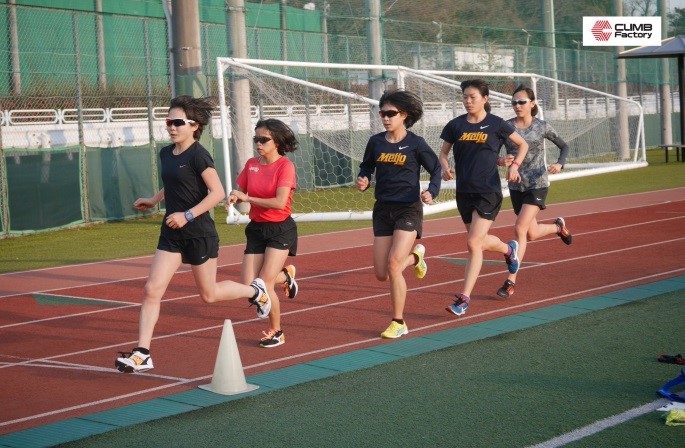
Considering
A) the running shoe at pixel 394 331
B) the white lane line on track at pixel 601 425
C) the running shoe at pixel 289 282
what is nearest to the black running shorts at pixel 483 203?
the running shoe at pixel 394 331

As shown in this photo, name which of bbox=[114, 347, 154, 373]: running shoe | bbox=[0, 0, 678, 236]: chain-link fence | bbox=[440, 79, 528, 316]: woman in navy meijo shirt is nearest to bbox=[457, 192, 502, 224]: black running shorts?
bbox=[440, 79, 528, 316]: woman in navy meijo shirt

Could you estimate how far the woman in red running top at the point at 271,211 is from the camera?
348 inches

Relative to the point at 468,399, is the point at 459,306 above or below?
above

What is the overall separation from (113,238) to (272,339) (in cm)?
1053

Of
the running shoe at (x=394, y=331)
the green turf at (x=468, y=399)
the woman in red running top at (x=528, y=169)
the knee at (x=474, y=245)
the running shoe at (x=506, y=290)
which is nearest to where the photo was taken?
the green turf at (x=468, y=399)

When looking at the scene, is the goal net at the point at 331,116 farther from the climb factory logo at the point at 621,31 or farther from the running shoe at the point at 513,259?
the running shoe at the point at 513,259

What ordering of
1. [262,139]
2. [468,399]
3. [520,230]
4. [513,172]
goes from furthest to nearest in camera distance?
[520,230]
[513,172]
[262,139]
[468,399]

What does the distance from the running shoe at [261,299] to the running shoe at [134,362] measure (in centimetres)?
106

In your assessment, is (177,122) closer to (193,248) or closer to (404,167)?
(193,248)

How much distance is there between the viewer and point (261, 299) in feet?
28.7

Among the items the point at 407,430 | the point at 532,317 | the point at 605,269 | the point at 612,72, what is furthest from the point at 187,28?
the point at 612,72

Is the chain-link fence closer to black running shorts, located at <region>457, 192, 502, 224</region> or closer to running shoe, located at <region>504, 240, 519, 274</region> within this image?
running shoe, located at <region>504, 240, 519, 274</region>

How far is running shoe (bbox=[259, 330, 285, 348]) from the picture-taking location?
8.94m

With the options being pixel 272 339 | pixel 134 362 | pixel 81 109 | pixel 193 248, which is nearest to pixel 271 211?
pixel 193 248
